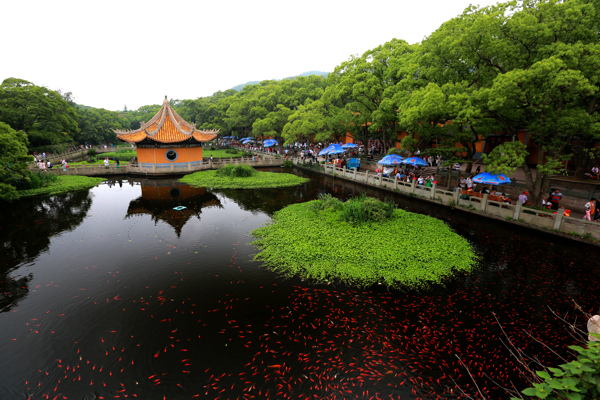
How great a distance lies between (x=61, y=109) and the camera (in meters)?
38.5

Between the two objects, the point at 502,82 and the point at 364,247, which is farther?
the point at 502,82

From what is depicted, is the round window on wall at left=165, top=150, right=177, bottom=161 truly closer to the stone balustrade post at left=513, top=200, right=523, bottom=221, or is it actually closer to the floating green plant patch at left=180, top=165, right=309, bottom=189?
the floating green plant patch at left=180, top=165, right=309, bottom=189

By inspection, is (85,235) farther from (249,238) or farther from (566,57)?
(566,57)

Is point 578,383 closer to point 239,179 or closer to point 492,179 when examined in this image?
point 492,179

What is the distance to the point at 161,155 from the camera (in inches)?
1144

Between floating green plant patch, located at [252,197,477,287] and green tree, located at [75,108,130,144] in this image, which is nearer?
floating green plant patch, located at [252,197,477,287]

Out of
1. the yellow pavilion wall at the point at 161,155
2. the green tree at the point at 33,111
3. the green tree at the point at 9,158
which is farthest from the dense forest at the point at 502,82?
the green tree at the point at 33,111

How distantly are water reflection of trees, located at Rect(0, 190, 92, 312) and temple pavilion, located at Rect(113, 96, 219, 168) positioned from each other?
9.16 metres

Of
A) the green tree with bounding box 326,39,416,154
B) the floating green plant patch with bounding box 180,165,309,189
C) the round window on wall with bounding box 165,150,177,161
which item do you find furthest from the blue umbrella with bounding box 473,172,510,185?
the round window on wall with bounding box 165,150,177,161

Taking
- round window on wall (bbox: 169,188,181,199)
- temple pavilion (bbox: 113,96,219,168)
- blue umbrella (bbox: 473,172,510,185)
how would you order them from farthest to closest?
temple pavilion (bbox: 113,96,219,168) → round window on wall (bbox: 169,188,181,199) → blue umbrella (bbox: 473,172,510,185)

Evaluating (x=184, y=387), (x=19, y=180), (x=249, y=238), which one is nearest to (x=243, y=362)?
(x=184, y=387)

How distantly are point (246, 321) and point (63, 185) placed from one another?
2293 cm

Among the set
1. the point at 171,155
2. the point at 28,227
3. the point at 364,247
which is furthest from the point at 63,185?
the point at 364,247

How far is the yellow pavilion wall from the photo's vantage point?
28.9m
